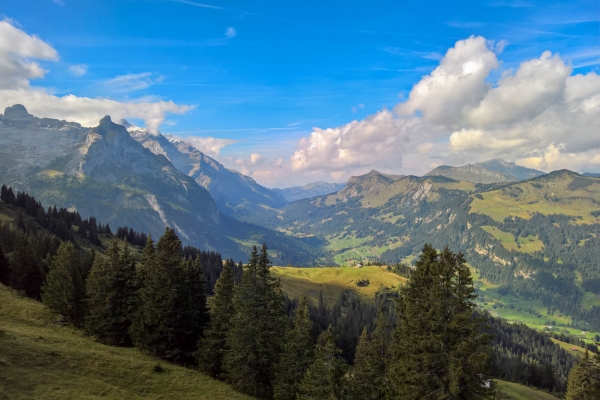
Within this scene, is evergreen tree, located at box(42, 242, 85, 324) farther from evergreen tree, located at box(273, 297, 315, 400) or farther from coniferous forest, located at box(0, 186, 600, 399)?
evergreen tree, located at box(273, 297, 315, 400)

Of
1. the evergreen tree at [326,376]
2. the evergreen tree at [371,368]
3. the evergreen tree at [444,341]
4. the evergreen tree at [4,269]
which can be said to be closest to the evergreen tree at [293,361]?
the evergreen tree at [326,376]

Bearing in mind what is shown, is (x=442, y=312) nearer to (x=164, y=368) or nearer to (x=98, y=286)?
(x=164, y=368)

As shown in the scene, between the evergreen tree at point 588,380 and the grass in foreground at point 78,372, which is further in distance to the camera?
the evergreen tree at point 588,380

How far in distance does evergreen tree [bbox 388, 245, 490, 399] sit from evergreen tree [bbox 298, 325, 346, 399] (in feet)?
21.6

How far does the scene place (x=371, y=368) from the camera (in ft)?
127

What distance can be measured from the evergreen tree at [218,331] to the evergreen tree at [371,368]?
1822 cm

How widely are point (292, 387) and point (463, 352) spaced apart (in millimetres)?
22339

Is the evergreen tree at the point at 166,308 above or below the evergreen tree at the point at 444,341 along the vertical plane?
below

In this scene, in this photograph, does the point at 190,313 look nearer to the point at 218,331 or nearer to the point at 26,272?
the point at 218,331

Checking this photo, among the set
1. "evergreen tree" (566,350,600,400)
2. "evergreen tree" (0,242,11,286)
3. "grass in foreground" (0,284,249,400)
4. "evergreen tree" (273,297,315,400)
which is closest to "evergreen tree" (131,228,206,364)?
"grass in foreground" (0,284,249,400)

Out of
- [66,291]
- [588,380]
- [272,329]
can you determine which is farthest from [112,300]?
[588,380]

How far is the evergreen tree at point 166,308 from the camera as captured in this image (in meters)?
46.9

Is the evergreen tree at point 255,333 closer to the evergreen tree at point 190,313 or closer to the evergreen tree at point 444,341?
the evergreen tree at point 190,313

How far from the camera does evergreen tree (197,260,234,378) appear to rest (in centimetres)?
4666
